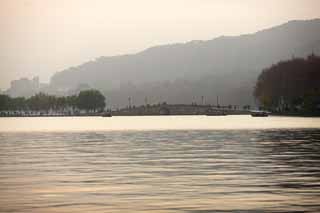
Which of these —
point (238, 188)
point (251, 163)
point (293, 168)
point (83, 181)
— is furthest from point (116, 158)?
point (238, 188)

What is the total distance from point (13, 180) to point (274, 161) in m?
16.3

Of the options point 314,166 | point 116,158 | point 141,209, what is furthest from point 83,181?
point 116,158

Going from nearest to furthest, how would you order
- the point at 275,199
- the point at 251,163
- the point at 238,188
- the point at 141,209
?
the point at 141,209 < the point at 275,199 < the point at 238,188 < the point at 251,163

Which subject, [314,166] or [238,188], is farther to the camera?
[314,166]

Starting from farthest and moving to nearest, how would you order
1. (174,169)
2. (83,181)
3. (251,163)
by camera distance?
(251,163), (174,169), (83,181)

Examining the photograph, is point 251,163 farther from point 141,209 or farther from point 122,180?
point 141,209

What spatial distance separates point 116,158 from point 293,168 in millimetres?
13004

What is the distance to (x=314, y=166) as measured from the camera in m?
38.5

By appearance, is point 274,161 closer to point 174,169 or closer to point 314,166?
point 314,166

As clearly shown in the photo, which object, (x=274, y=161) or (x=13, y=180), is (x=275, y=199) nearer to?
(x=13, y=180)

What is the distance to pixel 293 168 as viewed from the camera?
3781cm

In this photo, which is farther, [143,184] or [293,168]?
[293,168]

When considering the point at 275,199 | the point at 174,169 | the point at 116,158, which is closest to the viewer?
the point at 275,199

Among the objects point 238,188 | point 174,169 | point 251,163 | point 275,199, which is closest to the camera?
point 275,199
